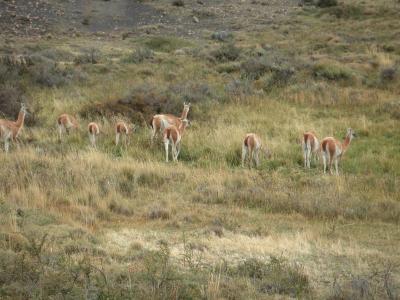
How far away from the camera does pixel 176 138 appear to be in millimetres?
15555

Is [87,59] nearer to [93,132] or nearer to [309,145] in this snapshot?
[93,132]

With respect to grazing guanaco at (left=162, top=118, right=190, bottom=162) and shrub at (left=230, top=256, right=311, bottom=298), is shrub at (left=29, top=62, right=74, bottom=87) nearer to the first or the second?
grazing guanaco at (left=162, top=118, right=190, bottom=162)

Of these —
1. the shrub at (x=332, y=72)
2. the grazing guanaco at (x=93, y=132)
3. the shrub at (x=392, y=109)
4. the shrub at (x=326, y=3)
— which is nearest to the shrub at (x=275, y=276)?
the grazing guanaco at (x=93, y=132)

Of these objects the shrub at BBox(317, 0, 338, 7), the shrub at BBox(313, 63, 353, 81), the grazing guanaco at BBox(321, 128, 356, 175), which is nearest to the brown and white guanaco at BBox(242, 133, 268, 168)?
the grazing guanaco at BBox(321, 128, 356, 175)

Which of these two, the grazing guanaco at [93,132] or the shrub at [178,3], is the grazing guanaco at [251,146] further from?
the shrub at [178,3]

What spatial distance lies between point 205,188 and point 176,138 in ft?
11.7

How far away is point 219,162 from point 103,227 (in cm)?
565

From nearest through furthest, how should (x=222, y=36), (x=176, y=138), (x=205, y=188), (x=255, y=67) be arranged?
(x=205, y=188) < (x=176, y=138) < (x=255, y=67) < (x=222, y=36)

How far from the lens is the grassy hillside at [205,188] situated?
7070 mm

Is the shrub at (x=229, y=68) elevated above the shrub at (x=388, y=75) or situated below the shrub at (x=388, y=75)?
below

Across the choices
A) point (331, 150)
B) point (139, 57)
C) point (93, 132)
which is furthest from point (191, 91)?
point (331, 150)

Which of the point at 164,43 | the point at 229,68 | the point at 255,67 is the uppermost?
the point at 255,67

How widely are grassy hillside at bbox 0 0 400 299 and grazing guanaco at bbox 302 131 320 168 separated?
0.30m

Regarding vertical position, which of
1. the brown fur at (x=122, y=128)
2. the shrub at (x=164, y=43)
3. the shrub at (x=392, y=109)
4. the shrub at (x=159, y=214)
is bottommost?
the shrub at (x=164, y=43)
